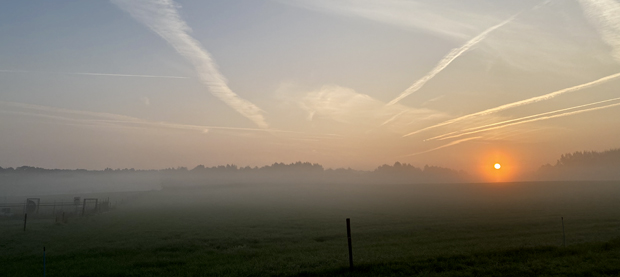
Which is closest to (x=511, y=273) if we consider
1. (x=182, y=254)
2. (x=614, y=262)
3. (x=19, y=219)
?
(x=614, y=262)

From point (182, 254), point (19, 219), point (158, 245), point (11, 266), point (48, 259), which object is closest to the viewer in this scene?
point (11, 266)

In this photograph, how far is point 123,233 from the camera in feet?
112

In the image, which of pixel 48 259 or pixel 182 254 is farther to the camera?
pixel 182 254

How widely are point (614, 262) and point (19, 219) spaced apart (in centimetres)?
6687

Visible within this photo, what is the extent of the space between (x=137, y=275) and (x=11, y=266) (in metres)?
8.27

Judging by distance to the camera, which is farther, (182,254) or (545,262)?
(182,254)

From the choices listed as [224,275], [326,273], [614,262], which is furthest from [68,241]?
[614,262]

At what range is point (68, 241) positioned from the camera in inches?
1129

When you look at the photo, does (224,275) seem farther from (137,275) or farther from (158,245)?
(158,245)

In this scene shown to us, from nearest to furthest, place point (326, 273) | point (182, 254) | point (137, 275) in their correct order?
point (326, 273) → point (137, 275) → point (182, 254)

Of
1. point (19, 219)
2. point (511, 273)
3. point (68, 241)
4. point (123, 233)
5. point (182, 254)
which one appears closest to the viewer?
point (511, 273)

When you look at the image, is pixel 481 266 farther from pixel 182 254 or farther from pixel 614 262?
pixel 182 254

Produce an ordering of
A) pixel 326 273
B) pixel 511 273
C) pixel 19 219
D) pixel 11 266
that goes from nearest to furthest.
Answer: pixel 511 273
pixel 326 273
pixel 11 266
pixel 19 219

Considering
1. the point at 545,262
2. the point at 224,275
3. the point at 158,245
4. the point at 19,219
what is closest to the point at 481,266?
the point at 545,262
